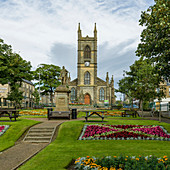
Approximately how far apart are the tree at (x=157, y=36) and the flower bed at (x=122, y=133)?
4353 mm

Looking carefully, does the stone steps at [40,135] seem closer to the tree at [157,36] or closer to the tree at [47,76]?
the tree at [157,36]

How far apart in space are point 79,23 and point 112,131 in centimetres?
6395

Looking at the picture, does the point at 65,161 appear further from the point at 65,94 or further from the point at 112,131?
the point at 65,94

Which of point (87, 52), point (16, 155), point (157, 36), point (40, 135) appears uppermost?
point (87, 52)

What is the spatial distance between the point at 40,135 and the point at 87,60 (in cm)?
5769

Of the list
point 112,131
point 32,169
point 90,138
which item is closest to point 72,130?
point 90,138

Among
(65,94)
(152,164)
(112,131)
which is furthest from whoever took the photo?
(65,94)

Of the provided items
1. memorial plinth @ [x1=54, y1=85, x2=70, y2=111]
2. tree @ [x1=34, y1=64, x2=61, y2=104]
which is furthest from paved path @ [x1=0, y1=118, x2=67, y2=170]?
tree @ [x1=34, y1=64, x2=61, y2=104]

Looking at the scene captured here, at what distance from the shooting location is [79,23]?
70.3 m

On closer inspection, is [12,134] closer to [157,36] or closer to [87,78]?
[157,36]

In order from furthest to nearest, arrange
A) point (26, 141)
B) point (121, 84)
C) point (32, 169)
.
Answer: point (121, 84) < point (26, 141) < point (32, 169)

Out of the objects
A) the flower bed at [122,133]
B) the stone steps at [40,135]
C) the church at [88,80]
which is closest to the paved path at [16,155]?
the stone steps at [40,135]

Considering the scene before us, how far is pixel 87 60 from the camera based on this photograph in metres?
68.0

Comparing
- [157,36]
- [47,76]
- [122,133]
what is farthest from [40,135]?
[47,76]
